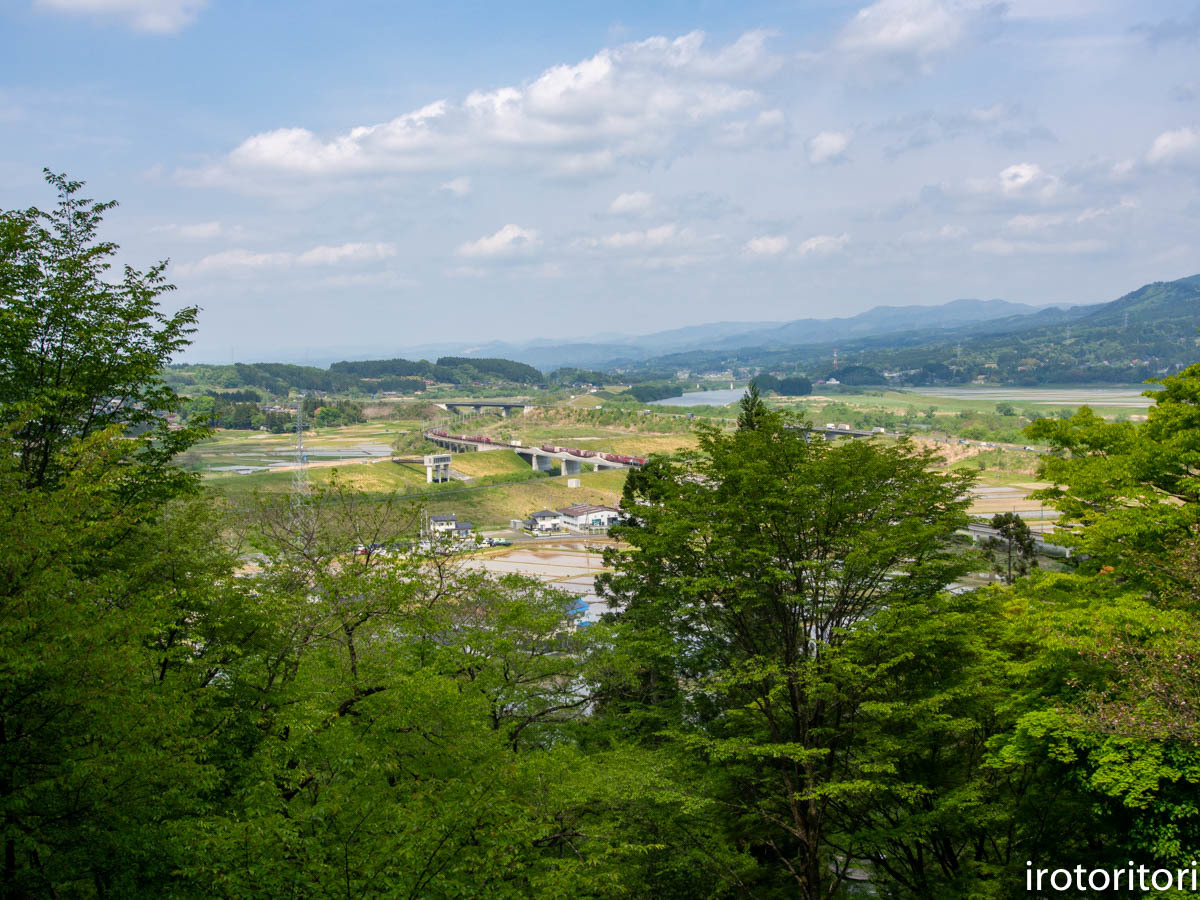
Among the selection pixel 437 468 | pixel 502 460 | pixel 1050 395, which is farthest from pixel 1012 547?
pixel 1050 395

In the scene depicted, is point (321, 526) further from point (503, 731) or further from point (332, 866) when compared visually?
point (332, 866)

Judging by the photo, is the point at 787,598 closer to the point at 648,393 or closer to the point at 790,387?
the point at 648,393

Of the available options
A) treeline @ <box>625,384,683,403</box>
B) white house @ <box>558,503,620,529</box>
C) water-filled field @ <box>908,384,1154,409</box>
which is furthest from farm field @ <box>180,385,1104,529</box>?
treeline @ <box>625,384,683,403</box>

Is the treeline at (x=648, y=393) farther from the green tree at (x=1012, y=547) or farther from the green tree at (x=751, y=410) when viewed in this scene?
the green tree at (x=751, y=410)

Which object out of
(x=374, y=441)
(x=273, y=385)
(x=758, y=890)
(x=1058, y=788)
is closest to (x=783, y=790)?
(x=758, y=890)

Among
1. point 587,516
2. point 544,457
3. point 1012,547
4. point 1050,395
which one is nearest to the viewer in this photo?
point 1012,547

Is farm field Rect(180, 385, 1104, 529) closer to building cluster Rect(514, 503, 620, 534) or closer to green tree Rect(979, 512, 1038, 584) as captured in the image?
building cluster Rect(514, 503, 620, 534)

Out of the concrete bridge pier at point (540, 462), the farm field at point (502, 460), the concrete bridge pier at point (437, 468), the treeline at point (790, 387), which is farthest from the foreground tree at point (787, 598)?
the treeline at point (790, 387)
